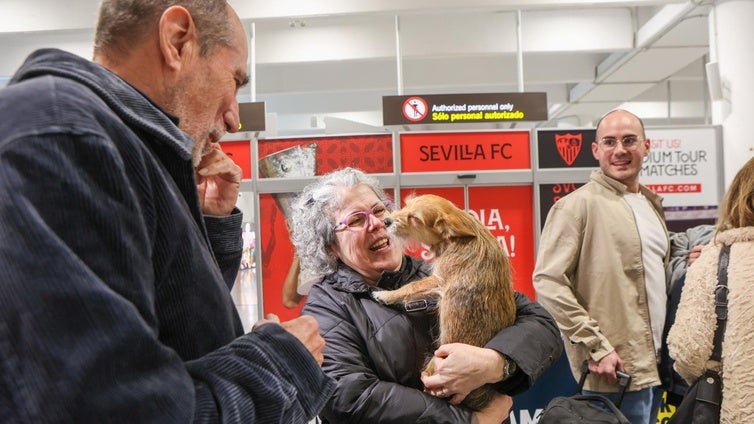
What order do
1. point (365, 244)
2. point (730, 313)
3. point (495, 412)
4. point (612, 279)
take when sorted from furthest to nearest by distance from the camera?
point (612, 279) < point (730, 313) < point (365, 244) < point (495, 412)

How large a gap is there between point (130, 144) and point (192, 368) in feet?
1.03

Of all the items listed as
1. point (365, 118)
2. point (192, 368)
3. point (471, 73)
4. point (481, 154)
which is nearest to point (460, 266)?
point (192, 368)

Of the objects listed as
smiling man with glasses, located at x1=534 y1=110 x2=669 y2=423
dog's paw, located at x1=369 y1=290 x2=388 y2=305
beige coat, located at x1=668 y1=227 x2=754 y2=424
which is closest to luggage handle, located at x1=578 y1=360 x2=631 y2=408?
smiling man with glasses, located at x1=534 y1=110 x2=669 y2=423

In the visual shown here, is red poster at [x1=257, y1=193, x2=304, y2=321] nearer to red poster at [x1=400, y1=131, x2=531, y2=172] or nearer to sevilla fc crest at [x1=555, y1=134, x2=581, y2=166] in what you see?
red poster at [x1=400, y1=131, x2=531, y2=172]

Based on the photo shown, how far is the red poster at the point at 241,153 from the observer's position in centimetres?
616

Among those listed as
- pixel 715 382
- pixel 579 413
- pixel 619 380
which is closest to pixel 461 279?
pixel 579 413

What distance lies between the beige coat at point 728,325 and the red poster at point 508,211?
11.9 feet

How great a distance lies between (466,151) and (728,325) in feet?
13.4

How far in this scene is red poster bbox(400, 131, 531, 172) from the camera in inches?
243

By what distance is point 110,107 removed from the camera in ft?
2.65

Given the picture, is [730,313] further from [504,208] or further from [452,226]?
[504,208]

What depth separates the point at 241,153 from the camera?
6203mm

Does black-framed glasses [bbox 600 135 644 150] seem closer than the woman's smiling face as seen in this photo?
No

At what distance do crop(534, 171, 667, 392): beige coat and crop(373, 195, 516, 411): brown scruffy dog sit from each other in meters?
1.26
